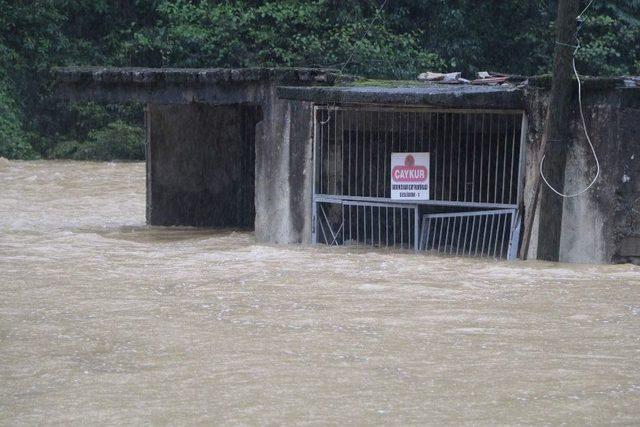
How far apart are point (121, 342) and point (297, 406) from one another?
7.74ft

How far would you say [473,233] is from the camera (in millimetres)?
13984

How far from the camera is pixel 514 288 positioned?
11.0 meters

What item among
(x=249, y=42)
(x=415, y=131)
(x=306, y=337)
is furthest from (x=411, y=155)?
(x=249, y=42)

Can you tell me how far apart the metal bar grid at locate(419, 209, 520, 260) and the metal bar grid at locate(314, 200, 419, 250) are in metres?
0.30

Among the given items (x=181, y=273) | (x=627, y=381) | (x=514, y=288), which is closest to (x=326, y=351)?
(x=627, y=381)

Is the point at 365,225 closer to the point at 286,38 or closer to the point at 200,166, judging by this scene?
the point at 200,166

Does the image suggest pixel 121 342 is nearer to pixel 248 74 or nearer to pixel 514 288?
pixel 514 288

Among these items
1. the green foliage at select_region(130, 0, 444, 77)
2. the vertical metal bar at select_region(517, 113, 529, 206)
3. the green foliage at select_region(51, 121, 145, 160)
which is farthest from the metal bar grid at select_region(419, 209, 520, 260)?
the green foliage at select_region(51, 121, 145, 160)

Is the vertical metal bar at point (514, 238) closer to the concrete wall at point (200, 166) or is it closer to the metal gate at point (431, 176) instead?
the metal gate at point (431, 176)

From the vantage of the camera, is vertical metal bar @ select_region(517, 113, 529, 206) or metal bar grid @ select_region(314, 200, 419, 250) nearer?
vertical metal bar @ select_region(517, 113, 529, 206)

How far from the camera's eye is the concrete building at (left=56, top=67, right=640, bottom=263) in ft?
41.0

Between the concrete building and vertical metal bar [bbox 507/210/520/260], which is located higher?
the concrete building

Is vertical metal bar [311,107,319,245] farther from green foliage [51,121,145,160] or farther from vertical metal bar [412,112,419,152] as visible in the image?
green foliage [51,121,145,160]

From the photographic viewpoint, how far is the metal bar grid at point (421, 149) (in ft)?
46.0
